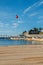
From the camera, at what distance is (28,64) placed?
25.4ft

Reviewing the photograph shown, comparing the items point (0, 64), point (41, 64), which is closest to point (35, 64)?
point (41, 64)

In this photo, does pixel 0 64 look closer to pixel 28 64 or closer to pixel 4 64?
pixel 4 64

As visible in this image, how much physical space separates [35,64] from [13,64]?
0.96m

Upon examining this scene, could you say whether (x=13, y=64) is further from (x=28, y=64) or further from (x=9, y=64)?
(x=28, y=64)

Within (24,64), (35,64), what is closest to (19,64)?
(24,64)

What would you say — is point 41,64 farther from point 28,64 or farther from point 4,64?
point 4,64

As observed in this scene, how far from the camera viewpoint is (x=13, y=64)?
770cm

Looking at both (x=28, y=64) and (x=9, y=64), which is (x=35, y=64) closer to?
(x=28, y=64)

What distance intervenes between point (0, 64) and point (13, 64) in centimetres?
56

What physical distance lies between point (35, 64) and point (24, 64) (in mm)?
481

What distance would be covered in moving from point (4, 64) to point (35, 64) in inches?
53.1

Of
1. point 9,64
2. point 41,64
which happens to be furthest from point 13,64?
point 41,64

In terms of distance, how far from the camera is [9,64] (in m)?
7.66

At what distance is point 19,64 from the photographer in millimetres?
7730
